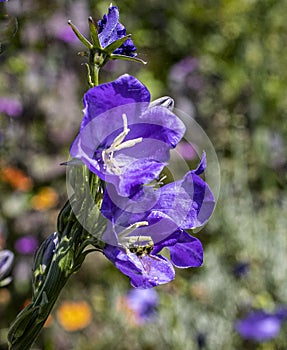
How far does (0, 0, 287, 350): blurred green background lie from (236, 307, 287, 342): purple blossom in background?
0.06 m

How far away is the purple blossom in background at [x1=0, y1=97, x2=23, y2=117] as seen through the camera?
5.31ft

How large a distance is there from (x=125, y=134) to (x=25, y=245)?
1219mm

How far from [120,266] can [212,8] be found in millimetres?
2453

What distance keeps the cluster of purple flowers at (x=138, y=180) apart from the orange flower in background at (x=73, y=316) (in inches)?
51.7

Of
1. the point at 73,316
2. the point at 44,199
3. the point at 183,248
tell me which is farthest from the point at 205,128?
the point at 183,248

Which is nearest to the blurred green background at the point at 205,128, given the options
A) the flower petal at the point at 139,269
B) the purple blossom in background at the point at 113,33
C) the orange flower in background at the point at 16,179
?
the orange flower in background at the point at 16,179

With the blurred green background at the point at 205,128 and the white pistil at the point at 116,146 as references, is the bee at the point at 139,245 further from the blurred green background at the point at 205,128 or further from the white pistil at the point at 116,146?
the blurred green background at the point at 205,128

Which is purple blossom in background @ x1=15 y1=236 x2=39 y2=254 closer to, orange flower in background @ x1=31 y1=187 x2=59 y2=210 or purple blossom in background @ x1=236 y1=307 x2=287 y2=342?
orange flower in background @ x1=31 y1=187 x2=59 y2=210

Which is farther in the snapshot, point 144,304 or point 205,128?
point 205,128

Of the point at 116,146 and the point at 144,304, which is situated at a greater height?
the point at 116,146

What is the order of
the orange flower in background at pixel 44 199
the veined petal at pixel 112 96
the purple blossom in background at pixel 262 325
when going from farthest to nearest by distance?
the orange flower in background at pixel 44 199
the purple blossom in background at pixel 262 325
the veined petal at pixel 112 96

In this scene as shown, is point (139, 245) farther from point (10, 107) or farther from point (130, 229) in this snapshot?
point (10, 107)

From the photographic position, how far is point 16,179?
5.64ft

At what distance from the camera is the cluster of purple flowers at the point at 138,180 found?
1.51 ft
